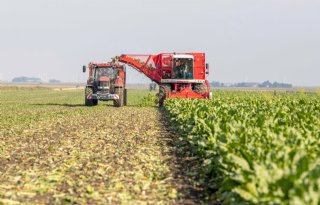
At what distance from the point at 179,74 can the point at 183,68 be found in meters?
0.41

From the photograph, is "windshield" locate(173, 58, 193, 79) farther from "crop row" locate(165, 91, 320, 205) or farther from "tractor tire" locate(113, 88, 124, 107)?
"crop row" locate(165, 91, 320, 205)

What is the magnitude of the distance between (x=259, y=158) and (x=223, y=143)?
1.49 metres

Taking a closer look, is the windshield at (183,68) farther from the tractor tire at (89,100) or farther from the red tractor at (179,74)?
the tractor tire at (89,100)

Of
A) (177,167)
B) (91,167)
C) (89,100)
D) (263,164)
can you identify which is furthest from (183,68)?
(263,164)

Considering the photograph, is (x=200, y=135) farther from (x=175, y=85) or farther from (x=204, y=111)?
(x=175, y=85)

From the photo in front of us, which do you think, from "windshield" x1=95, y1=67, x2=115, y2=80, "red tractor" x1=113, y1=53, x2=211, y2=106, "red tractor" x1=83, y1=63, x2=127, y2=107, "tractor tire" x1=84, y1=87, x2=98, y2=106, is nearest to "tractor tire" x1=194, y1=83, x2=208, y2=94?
"red tractor" x1=113, y1=53, x2=211, y2=106

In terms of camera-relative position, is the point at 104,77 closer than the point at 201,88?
Yes

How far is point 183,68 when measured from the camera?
30.8 meters

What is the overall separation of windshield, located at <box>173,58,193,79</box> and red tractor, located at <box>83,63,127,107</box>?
118 inches

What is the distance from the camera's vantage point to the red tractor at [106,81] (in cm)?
3016

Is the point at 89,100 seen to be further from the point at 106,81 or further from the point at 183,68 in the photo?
the point at 183,68

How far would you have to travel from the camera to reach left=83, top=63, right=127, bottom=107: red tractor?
30156mm

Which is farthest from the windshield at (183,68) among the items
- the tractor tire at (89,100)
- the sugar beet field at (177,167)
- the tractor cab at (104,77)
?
the sugar beet field at (177,167)

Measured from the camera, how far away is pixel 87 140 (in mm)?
14156
